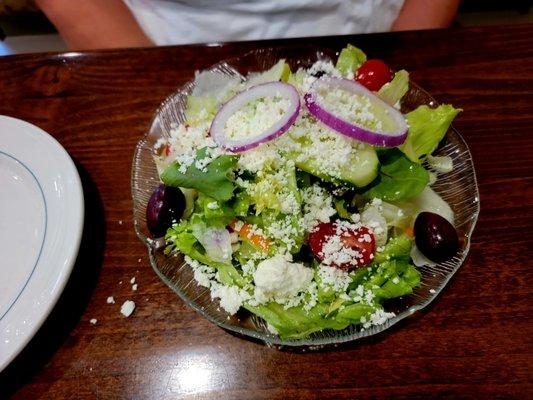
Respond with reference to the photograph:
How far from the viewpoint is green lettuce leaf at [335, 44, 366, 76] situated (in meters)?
1.41

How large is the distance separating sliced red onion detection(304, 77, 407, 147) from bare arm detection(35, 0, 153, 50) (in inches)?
40.1

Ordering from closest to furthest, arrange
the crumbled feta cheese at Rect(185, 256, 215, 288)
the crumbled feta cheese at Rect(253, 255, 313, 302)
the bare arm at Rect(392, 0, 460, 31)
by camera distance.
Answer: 1. the crumbled feta cheese at Rect(253, 255, 313, 302)
2. the crumbled feta cheese at Rect(185, 256, 215, 288)
3. the bare arm at Rect(392, 0, 460, 31)

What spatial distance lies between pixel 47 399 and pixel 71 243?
0.36 m

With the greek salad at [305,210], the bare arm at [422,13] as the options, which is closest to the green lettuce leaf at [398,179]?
the greek salad at [305,210]

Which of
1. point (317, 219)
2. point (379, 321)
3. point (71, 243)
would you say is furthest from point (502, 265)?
point (71, 243)

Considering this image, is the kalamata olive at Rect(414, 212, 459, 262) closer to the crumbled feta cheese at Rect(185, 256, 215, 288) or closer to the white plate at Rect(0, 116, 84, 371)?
the crumbled feta cheese at Rect(185, 256, 215, 288)

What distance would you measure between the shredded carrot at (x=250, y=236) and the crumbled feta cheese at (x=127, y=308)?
1.07 ft

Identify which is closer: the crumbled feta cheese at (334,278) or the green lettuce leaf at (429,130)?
the crumbled feta cheese at (334,278)

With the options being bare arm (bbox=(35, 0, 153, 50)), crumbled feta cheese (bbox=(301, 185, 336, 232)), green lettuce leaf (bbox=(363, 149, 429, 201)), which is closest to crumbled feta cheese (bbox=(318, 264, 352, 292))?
crumbled feta cheese (bbox=(301, 185, 336, 232))

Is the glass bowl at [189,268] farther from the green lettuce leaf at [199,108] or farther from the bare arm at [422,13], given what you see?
the bare arm at [422,13]

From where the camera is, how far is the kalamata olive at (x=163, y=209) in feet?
3.79

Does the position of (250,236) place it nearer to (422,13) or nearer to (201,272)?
(201,272)

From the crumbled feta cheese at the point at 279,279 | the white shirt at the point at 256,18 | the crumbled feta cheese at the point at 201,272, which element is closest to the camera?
the crumbled feta cheese at the point at 279,279

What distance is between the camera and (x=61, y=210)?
125cm
